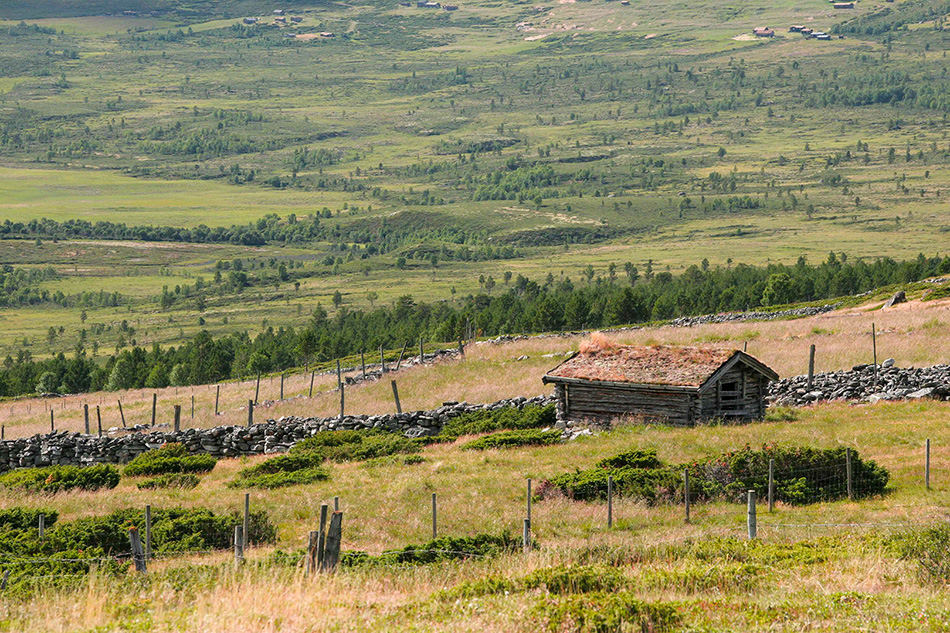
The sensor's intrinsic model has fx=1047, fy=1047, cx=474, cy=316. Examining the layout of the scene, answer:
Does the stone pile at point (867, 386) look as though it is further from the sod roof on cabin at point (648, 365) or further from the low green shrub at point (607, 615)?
the low green shrub at point (607, 615)

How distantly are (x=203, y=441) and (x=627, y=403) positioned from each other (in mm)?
15517

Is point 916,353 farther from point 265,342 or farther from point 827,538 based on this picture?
point 265,342

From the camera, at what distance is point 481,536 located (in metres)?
19.7

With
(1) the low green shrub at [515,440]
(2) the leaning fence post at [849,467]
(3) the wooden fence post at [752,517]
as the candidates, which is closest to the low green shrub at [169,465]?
(1) the low green shrub at [515,440]

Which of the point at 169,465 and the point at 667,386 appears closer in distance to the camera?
the point at 169,465

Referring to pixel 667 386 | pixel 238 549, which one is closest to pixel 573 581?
pixel 238 549

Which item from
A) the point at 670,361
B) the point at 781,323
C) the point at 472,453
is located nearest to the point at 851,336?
the point at 781,323

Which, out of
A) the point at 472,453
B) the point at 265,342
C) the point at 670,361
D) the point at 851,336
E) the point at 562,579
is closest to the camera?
the point at 562,579

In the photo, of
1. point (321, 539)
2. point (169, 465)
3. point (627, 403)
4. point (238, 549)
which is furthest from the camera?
point (627, 403)

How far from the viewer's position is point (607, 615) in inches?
504

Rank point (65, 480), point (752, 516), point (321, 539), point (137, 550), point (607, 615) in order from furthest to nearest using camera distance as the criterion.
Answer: point (65, 480) → point (752, 516) → point (137, 550) → point (321, 539) → point (607, 615)

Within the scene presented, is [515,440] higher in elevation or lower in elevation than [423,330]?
higher

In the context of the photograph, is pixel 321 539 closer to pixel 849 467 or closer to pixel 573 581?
pixel 573 581

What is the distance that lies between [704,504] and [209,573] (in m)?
13.1
